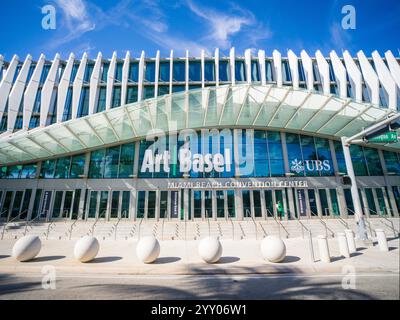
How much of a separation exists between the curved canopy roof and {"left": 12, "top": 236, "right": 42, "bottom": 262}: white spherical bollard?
1039 centimetres

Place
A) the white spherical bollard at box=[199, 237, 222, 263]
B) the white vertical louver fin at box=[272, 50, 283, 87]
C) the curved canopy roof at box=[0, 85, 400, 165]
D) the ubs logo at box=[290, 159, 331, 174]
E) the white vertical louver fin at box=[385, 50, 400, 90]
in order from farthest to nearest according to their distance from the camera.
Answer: the white vertical louver fin at box=[385, 50, 400, 90] → the white vertical louver fin at box=[272, 50, 283, 87] → the ubs logo at box=[290, 159, 331, 174] → the curved canopy roof at box=[0, 85, 400, 165] → the white spherical bollard at box=[199, 237, 222, 263]

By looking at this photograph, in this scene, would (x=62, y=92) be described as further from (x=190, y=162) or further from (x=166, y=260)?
(x=166, y=260)

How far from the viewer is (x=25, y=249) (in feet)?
24.1

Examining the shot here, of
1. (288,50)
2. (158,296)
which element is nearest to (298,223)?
(158,296)

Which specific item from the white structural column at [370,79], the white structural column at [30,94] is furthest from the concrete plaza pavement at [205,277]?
the white structural column at [370,79]

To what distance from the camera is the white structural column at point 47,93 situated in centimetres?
2175

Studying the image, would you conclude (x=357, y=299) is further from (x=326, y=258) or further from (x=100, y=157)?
(x=100, y=157)

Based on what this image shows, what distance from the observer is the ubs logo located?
2061 cm

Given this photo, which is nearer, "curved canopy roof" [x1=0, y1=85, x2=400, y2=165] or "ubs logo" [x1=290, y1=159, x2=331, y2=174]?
"curved canopy roof" [x1=0, y1=85, x2=400, y2=165]

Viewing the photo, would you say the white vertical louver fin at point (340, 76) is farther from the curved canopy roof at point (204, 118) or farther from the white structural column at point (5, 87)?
the white structural column at point (5, 87)

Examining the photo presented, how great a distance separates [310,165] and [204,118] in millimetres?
12076

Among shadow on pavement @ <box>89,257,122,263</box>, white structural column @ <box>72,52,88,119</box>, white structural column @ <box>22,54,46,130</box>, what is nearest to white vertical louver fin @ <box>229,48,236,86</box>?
white structural column @ <box>72,52,88,119</box>

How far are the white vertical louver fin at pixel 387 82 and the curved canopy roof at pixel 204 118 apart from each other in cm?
515

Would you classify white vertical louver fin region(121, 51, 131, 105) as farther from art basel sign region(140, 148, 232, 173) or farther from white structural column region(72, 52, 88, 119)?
art basel sign region(140, 148, 232, 173)
